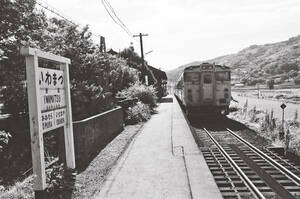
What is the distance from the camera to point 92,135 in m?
10.5

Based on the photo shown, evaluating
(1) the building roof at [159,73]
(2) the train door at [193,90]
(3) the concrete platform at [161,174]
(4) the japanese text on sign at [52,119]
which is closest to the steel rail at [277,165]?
(3) the concrete platform at [161,174]

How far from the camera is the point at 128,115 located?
1980 centimetres

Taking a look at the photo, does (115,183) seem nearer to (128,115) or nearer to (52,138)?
(52,138)

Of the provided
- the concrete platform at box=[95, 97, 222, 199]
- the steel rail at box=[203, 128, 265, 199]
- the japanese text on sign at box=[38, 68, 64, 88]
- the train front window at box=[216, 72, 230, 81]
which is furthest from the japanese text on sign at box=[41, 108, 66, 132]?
the train front window at box=[216, 72, 230, 81]

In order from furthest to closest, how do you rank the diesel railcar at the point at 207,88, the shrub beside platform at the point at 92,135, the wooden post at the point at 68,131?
the diesel railcar at the point at 207,88 → the shrub beside platform at the point at 92,135 → the wooden post at the point at 68,131

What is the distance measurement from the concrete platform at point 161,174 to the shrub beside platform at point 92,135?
1.03 m

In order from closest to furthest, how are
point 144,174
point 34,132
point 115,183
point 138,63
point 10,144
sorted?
point 34,132 → point 115,183 → point 144,174 → point 10,144 → point 138,63

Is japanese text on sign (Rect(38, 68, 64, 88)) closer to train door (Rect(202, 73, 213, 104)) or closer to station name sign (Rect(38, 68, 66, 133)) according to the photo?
station name sign (Rect(38, 68, 66, 133))

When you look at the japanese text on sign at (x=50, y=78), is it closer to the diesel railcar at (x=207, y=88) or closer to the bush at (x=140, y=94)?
the diesel railcar at (x=207, y=88)

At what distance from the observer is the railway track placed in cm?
682

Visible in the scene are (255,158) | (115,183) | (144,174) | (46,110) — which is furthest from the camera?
(255,158)

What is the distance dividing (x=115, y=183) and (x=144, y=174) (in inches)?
37.0

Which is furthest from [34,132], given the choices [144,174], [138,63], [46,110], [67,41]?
[138,63]

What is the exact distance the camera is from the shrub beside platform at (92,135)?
29.7 ft
